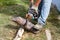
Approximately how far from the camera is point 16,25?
689 cm

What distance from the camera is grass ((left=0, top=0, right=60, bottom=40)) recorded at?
6359mm

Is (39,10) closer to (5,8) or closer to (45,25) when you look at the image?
(45,25)

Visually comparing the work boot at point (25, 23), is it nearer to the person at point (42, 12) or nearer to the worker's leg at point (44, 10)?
the person at point (42, 12)

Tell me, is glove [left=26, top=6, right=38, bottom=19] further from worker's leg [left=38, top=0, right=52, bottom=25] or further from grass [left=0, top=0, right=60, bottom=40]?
grass [left=0, top=0, right=60, bottom=40]

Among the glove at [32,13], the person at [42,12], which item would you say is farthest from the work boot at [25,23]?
the glove at [32,13]

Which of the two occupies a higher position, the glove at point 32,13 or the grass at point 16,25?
the glove at point 32,13

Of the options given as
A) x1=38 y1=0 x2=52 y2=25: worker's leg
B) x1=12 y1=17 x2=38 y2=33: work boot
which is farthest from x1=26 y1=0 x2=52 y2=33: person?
x1=12 y1=17 x2=38 y2=33: work boot

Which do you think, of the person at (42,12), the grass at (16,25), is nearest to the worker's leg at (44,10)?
the person at (42,12)

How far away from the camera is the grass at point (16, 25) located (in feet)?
20.9

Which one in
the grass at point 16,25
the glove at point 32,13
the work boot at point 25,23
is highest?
the glove at point 32,13

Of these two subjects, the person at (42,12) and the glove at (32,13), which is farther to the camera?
the glove at (32,13)

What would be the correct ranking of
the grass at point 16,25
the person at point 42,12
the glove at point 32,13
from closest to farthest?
the grass at point 16,25, the person at point 42,12, the glove at point 32,13

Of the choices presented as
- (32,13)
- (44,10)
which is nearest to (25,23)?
(32,13)

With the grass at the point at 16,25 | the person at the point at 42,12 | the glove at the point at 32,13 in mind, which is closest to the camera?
the grass at the point at 16,25
